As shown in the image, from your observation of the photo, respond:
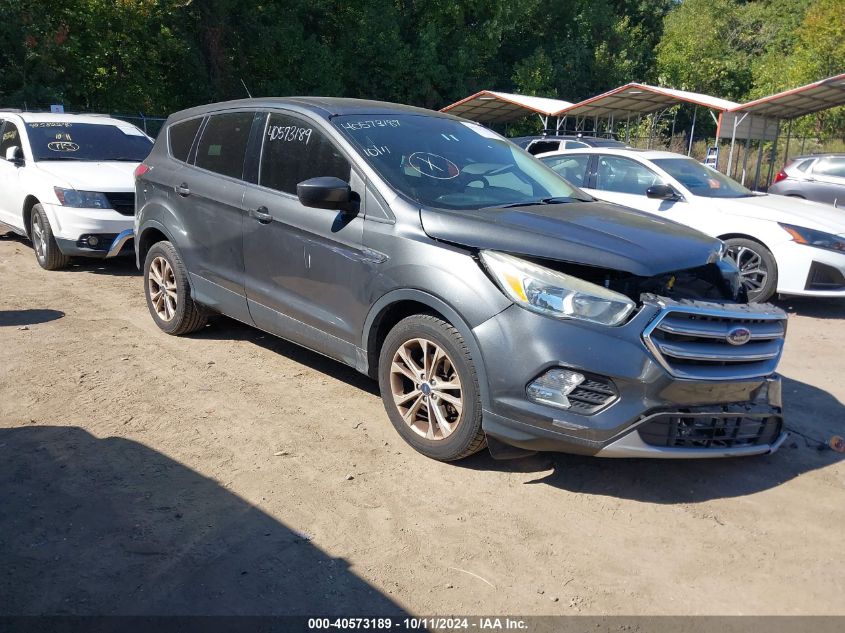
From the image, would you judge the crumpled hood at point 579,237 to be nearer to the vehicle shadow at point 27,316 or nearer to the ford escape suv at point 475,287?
the ford escape suv at point 475,287

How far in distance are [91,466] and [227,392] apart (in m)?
1.22

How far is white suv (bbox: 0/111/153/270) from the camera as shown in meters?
8.33

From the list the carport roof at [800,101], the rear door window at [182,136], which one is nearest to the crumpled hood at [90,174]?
the rear door window at [182,136]

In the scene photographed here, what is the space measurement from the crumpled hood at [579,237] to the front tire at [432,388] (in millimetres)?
508

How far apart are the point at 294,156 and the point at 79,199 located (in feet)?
14.5

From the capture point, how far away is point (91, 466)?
4.02 metres

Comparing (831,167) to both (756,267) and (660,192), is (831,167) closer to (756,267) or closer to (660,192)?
(756,267)

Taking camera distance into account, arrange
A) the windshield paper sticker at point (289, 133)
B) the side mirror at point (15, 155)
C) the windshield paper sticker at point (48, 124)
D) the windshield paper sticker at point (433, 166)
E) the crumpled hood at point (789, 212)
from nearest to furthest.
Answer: the windshield paper sticker at point (433, 166) → the windshield paper sticker at point (289, 133) → the crumpled hood at point (789, 212) → the side mirror at point (15, 155) → the windshield paper sticker at point (48, 124)

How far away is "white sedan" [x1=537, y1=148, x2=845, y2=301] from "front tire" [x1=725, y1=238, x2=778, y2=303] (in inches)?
0.4

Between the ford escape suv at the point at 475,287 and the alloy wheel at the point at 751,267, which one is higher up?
the ford escape suv at the point at 475,287

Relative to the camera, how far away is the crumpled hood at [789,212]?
8.02 meters

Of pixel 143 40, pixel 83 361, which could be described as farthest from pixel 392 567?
pixel 143 40

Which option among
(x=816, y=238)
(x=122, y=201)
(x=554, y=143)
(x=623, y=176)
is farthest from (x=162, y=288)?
(x=554, y=143)

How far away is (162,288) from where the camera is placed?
626 cm
